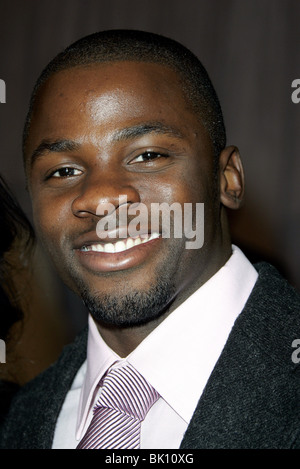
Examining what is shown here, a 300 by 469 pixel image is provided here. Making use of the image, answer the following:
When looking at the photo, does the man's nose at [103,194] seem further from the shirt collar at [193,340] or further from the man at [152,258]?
the shirt collar at [193,340]

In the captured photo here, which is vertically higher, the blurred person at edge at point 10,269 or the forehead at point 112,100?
the forehead at point 112,100

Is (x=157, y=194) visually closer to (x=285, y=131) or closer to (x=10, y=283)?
(x=10, y=283)

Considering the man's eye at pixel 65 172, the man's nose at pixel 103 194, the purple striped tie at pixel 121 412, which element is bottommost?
the purple striped tie at pixel 121 412

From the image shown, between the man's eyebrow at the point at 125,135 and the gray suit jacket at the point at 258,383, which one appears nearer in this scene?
the gray suit jacket at the point at 258,383

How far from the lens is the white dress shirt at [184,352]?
1.27m

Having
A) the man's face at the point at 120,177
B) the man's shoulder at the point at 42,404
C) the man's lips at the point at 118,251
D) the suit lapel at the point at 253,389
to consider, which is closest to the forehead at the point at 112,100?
the man's face at the point at 120,177

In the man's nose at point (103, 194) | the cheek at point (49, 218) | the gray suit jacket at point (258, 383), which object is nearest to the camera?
the gray suit jacket at point (258, 383)

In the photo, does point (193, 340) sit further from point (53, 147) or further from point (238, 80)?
point (238, 80)

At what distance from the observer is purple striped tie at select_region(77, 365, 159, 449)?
1.29 m

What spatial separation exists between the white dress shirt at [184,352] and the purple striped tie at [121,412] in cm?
2

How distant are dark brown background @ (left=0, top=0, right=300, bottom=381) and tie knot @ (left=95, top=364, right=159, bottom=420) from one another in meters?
1.21

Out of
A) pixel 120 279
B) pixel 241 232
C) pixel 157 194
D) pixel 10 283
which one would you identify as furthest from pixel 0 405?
pixel 241 232

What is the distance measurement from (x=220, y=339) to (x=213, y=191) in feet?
1.25

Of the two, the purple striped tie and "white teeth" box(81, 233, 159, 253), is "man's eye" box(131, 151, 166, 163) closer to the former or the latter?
"white teeth" box(81, 233, 159, 253)
